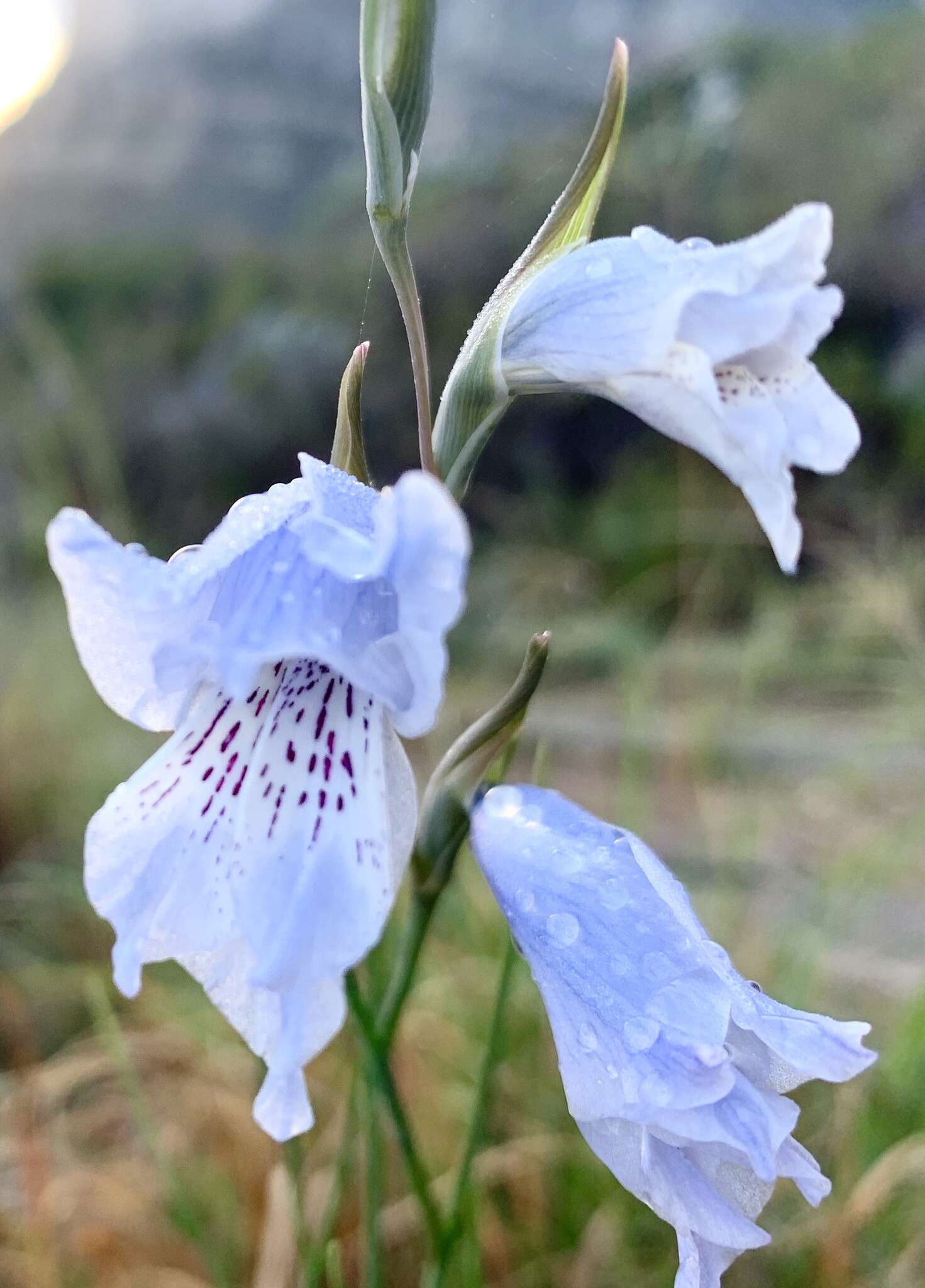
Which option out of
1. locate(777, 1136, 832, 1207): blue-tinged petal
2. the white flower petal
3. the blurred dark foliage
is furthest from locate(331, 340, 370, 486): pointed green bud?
the blurred dark foliage

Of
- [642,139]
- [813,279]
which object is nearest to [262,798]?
[813,279]

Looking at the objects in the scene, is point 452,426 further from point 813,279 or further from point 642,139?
point 642,139

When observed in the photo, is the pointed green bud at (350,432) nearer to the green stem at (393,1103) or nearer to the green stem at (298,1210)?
the green stem at (393,1103)

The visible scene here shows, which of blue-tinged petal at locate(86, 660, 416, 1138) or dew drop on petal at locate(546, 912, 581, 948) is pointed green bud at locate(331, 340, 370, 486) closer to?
blue-tinged petal at locate(86, 660, 416, 1138)

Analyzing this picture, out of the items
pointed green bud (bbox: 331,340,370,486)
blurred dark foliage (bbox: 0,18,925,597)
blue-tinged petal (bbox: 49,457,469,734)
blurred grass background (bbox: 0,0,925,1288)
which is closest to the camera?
blue-tinged petal (bbox: 49,457,469,734)

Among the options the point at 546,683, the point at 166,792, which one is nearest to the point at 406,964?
the point at 166,792
